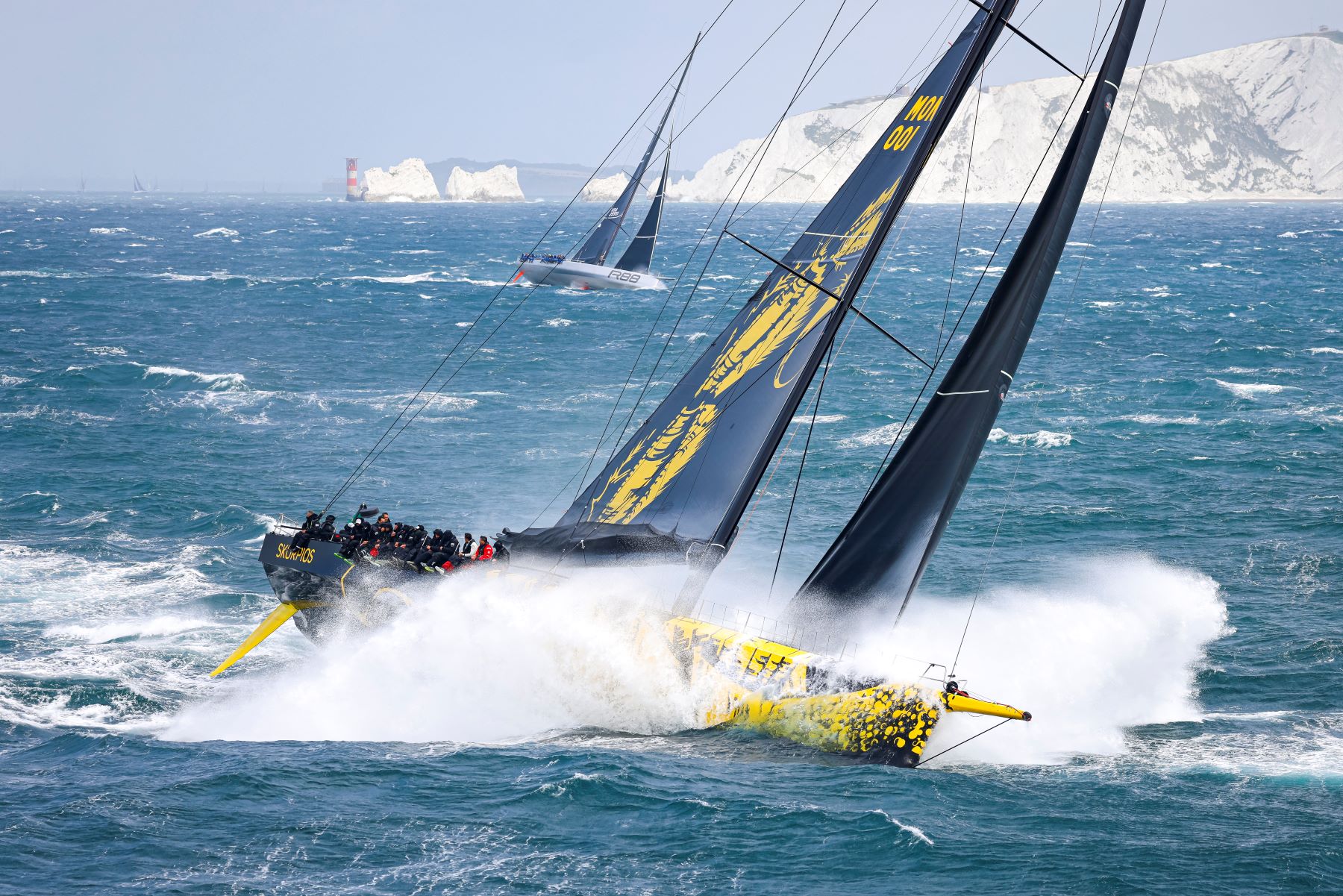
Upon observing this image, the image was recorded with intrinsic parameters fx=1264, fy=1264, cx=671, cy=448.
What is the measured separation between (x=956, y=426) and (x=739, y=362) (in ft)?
14.4

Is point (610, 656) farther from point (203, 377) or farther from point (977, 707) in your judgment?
point (203, 377)

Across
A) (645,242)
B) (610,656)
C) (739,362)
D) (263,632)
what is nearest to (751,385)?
(739,362)

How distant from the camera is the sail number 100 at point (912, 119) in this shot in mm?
20953

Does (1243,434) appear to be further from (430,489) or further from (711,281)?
(711,281)

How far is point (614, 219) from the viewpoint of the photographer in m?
77.6

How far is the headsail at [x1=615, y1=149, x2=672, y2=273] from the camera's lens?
7325 cm

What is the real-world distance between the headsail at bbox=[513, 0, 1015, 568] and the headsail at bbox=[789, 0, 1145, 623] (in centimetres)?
187

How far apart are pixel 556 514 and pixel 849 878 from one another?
63.7ft

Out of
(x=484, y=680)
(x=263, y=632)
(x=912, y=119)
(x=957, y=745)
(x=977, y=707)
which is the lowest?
(x=263, y=632)

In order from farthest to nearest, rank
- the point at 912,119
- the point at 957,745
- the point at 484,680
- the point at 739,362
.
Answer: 1. the point at 739,362
2. the point at 912,119
3. the point at 484,680
4. the point at 957,745

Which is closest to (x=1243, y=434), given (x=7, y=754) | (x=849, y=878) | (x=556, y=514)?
(x=556, y=514)

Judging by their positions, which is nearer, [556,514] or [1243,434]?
[556,514]

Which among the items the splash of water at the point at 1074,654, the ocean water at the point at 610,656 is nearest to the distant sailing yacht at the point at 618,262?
the ocean water at the point at 610,656

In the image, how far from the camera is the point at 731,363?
864 inches
